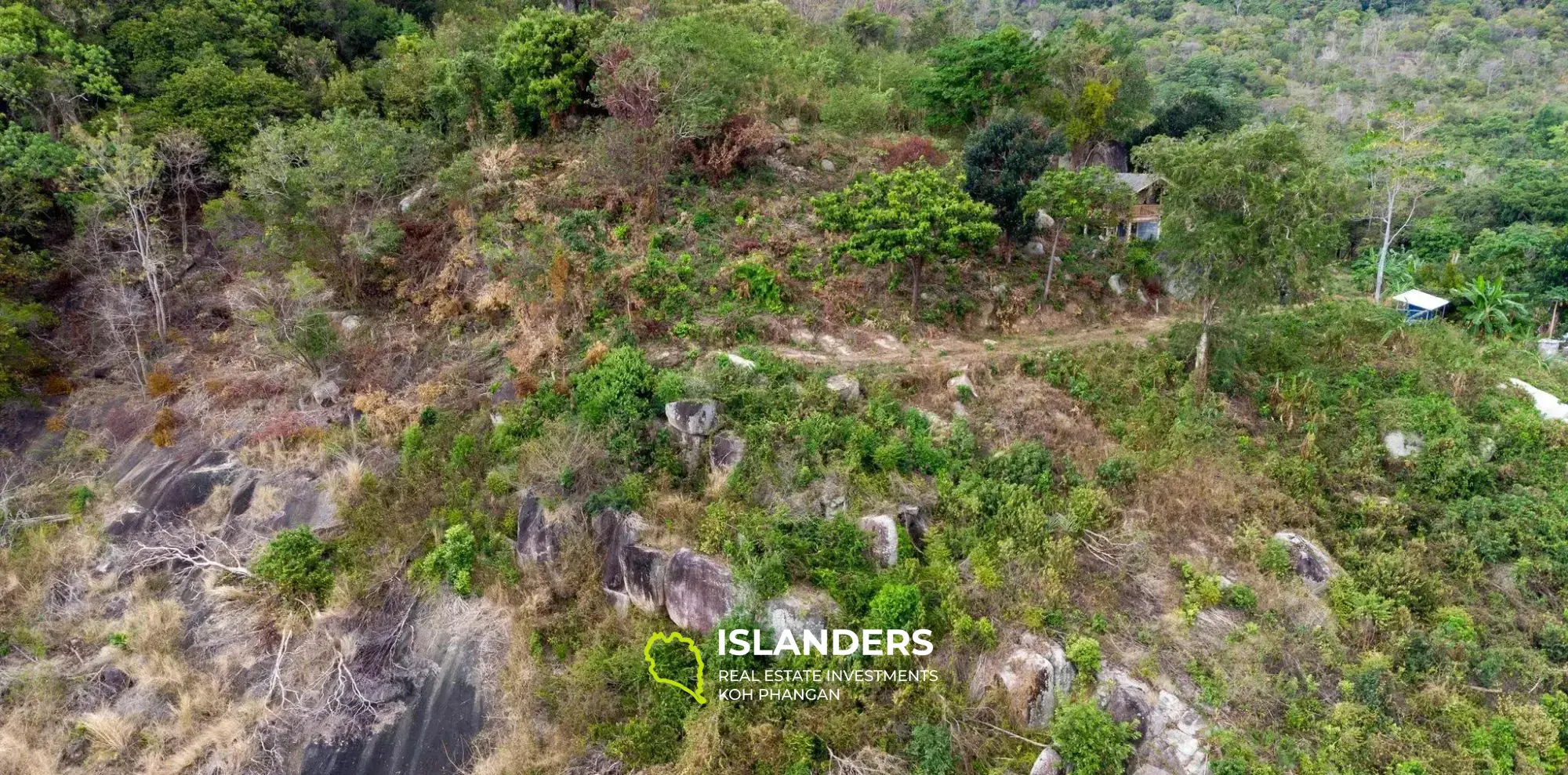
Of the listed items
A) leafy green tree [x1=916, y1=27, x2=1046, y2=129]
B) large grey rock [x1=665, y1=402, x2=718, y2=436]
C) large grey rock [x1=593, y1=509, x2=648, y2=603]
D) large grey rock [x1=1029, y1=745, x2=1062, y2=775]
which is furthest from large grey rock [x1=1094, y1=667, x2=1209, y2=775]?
leafy green tree [x1=916, y1=27, x2=1046, y2=129]

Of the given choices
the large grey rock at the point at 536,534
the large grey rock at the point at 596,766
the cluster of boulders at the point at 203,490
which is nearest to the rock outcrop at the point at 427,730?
the large grey rock at the point at 536,534

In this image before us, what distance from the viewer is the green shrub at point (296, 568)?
16.5 meters

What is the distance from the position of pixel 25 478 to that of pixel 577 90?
20.1m

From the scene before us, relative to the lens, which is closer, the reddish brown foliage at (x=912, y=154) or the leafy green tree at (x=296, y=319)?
the leafy green tree at (x=296, y=319)

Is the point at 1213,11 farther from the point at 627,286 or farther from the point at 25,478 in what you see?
the point at 25,478

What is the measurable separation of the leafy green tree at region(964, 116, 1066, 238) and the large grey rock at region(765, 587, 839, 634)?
1299 cm

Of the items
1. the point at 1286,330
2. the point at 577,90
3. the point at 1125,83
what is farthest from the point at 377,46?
the point at 1286,330

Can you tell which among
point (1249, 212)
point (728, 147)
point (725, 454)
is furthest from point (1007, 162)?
point (725, 454)

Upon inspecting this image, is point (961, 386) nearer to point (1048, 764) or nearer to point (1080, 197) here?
point (1080, 197)

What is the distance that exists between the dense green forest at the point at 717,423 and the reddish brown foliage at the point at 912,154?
0.94ft

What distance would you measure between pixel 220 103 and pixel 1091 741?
34.0 meters

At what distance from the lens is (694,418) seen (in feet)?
54.1

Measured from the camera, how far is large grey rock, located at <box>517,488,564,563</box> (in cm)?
1622

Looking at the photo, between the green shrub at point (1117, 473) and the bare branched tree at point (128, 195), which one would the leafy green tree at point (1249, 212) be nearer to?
the green shrub at point (1117, 473)
